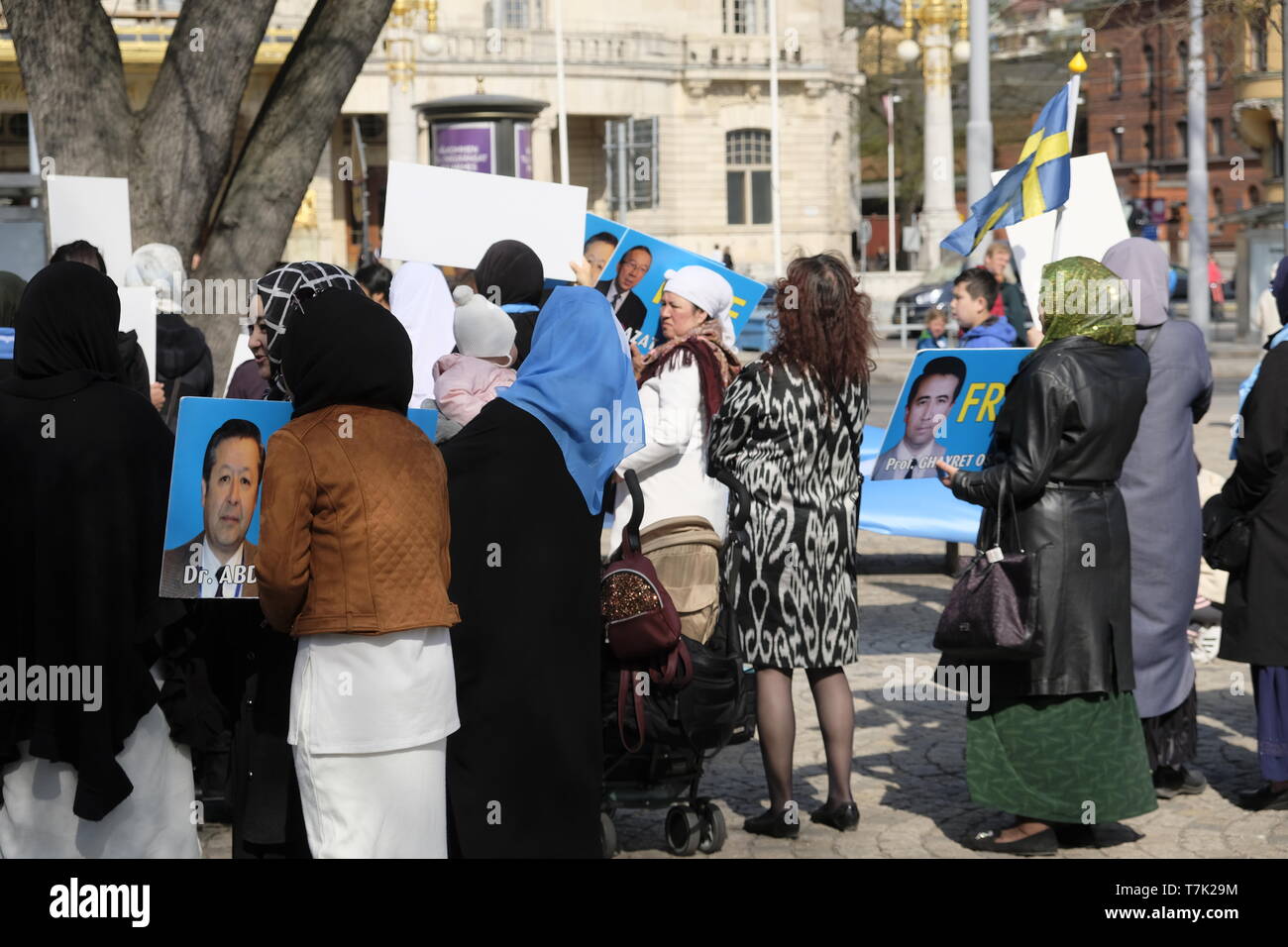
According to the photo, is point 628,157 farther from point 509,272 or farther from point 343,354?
point 343,354

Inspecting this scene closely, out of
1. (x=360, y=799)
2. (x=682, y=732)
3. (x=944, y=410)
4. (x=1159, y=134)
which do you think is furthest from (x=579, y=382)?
(x=1159, y=134)

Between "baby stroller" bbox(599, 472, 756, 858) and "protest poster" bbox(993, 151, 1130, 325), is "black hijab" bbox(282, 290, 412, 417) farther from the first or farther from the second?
"protest poster" bbox(993, 151, 1130, 325)

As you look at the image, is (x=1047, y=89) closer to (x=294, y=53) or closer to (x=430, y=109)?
(x=430, y=109)

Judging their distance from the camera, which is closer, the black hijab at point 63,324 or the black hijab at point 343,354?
the black hijab at point 343,354

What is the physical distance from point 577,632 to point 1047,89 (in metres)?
71.8

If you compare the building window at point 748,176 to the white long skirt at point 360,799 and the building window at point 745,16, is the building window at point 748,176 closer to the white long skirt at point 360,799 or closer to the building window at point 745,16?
the building window at point 745,16

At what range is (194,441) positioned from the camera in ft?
13.9

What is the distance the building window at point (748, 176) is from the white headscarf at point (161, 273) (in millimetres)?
51336

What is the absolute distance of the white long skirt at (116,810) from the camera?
14.4ft

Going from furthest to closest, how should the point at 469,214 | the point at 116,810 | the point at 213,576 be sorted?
the point at 469,214 → the point at 116,810 → the point at 213,576

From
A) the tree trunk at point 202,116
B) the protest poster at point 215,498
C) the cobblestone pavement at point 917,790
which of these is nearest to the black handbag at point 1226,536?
the cobblestone pavement at point 917,790

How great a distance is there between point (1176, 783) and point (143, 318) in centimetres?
421

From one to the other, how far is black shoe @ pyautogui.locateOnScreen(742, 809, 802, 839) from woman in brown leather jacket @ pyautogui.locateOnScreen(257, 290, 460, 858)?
2414mm
